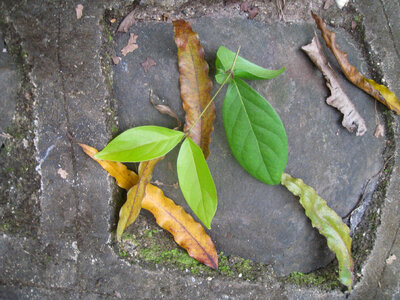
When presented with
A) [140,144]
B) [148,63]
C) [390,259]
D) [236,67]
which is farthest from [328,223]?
[148,63]

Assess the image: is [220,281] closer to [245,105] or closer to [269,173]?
[269,173]

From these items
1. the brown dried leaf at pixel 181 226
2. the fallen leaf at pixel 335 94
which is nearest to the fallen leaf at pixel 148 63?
the brown dried leaf at pixel 181 226

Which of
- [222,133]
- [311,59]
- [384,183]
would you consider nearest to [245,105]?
[222,133]

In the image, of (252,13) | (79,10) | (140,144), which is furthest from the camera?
(252,13)

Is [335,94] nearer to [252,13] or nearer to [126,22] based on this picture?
[252,13]

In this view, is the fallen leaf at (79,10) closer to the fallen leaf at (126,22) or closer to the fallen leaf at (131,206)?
the fallen leaf at (126,22)

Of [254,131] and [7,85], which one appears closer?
[254,131]

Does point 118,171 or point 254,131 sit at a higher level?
point 254,131
